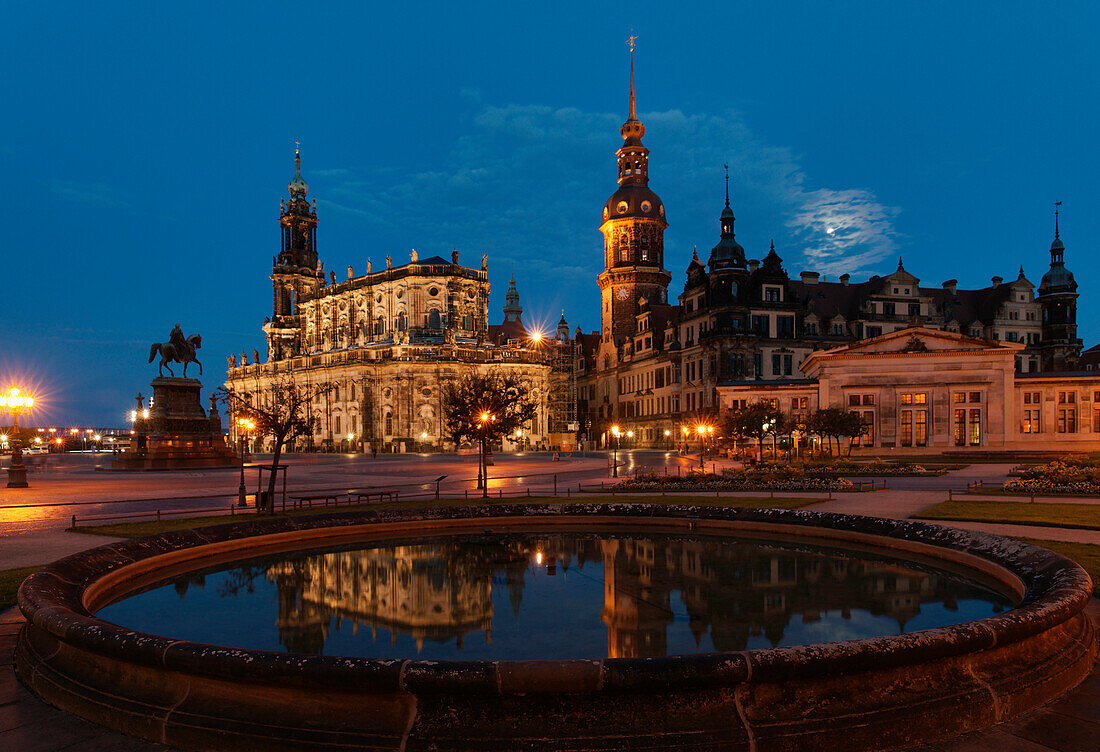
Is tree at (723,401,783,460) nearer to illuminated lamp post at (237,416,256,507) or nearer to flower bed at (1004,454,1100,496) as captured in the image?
flower bed at (1004,454,1100,496)

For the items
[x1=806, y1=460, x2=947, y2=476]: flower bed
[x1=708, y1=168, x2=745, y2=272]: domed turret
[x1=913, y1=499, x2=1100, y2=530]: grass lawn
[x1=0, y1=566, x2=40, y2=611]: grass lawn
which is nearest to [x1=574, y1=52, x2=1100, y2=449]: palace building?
[x1=708, y1=168, x2=745, y2=272]: domed turret

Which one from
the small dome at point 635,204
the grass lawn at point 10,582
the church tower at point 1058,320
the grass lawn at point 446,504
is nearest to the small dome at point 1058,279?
the church tower at point 1058,320

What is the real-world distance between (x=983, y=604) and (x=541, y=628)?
6.97 meters

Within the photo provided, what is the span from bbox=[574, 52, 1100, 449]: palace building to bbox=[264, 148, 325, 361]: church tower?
177 ft

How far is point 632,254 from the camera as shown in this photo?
359ft

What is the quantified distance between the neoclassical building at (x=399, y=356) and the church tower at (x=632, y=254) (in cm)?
1413

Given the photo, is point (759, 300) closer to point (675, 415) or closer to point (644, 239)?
point (675, 415)

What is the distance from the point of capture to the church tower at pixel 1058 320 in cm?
8931

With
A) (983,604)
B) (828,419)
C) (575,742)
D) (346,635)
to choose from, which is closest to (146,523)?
(346,635)

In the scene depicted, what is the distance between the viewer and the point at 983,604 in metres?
10.8

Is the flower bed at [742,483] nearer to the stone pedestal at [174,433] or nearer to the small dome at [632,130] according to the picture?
the stone pedestal at [174,433]

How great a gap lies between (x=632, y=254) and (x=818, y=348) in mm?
36608

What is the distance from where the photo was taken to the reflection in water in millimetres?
9375

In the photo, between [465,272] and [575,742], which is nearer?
[575,742]
